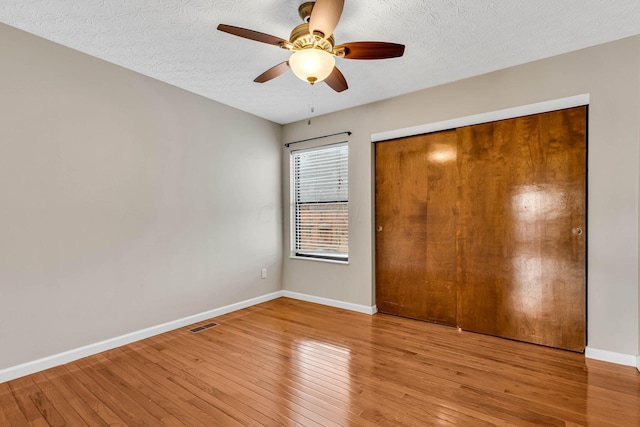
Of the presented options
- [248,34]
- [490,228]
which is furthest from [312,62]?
[490,228]

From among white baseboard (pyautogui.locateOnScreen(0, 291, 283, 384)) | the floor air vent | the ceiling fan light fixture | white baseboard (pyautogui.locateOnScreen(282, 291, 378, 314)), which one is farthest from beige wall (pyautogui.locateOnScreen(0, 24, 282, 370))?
the ceiling fan light fixture

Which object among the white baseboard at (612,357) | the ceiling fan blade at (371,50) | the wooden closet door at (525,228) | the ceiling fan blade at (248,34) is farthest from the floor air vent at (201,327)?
the white baseboard at (612,357)

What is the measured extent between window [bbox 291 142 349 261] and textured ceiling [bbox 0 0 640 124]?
1.27 m

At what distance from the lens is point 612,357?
2494 mm

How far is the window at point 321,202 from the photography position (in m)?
4.12

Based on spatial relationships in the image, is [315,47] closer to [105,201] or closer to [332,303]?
[105,201]

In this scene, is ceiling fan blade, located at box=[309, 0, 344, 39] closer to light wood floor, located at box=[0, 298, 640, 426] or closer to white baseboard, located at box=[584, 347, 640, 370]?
light wood floor, located at box=[0, 298, 640, 426]

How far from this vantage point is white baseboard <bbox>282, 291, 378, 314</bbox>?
3838mm

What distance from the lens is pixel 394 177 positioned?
371 centimetres

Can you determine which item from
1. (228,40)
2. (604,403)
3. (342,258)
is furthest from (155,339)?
(604,403)

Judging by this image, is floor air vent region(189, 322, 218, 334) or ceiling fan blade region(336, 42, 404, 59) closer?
ceiling fan blade region(336, 42, 404, 59)

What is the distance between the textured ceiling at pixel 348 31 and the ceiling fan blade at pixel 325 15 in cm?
40

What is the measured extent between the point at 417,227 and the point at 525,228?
3.39 feet

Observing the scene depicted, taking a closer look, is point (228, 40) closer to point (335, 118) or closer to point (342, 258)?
point (335, 118)
